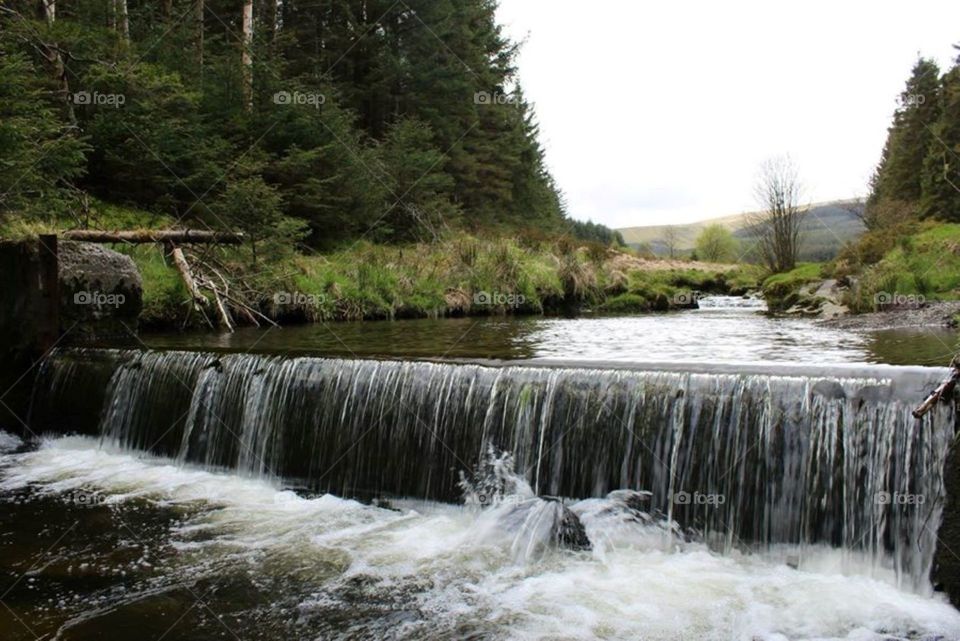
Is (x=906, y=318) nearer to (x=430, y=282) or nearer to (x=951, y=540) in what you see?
(x=951, y=540)

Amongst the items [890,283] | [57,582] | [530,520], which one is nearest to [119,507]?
[57,582]

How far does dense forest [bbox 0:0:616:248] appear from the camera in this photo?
11.9m

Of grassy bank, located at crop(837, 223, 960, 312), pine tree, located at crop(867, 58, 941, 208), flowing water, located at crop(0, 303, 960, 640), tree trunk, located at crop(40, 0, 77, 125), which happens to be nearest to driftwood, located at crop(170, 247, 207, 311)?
flowing water, located at crop(0, 303, 960, 640)

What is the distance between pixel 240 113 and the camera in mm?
16266

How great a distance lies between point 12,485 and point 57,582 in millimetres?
2684

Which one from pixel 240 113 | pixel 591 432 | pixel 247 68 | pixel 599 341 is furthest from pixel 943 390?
pixel 247 68

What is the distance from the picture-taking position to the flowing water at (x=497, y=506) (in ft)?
13.0

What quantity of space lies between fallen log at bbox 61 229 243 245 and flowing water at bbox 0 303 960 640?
398 centimetres

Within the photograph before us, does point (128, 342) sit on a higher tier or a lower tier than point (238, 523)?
higher

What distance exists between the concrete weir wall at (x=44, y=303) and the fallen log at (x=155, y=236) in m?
0.91

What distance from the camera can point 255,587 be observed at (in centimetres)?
425

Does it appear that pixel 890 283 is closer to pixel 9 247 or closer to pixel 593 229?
pixel 9 247

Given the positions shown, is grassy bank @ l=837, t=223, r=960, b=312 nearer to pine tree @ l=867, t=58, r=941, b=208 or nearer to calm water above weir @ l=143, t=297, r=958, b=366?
calm water above weir @ l=143, t=297, r=958, b=366

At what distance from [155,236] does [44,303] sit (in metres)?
2.60
